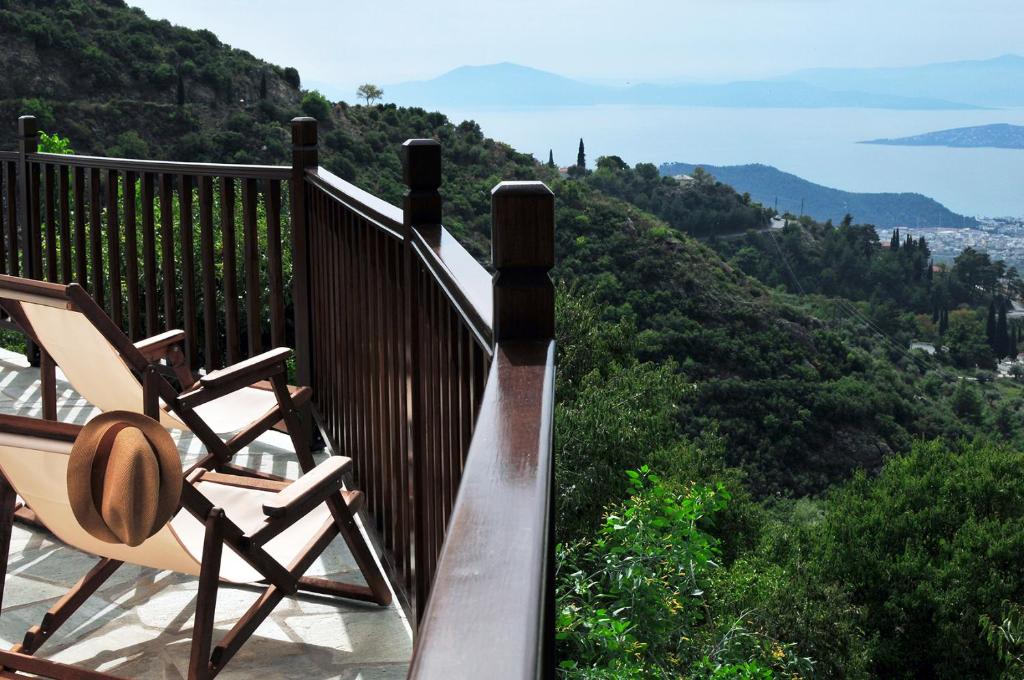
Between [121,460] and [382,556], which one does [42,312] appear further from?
[382,556]

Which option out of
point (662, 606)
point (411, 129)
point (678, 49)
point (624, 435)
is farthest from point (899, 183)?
point (662, 606)

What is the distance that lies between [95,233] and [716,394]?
3357 cm

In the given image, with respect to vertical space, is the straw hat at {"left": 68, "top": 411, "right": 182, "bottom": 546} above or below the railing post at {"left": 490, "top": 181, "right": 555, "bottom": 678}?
below

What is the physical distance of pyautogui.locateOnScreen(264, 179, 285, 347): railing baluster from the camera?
340 cm

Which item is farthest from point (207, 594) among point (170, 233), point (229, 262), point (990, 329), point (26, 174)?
point (990, 329)

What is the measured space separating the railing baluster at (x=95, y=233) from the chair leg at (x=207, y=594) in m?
2.47

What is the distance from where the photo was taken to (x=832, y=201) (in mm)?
99938

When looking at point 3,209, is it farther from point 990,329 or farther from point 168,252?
point 990,329

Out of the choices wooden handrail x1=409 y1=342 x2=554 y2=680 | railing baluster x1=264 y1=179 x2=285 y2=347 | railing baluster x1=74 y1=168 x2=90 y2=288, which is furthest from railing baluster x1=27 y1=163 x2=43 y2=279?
wooden handrail x1=409 y1=342 x2=554 y2=680

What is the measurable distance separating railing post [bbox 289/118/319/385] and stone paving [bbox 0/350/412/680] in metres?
0.93

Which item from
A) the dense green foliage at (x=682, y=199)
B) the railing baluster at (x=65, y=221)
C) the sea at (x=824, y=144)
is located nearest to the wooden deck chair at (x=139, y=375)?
the railing baluster at (x=65, y=221)

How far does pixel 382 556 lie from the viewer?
8.52 feet

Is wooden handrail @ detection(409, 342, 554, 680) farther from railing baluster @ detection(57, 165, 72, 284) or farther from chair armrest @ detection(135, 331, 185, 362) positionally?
railing baluster @ detection(57, 165, 72, 284)

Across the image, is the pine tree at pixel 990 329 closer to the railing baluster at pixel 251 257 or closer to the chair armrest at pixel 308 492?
the railing baluster at pixel 251 257
